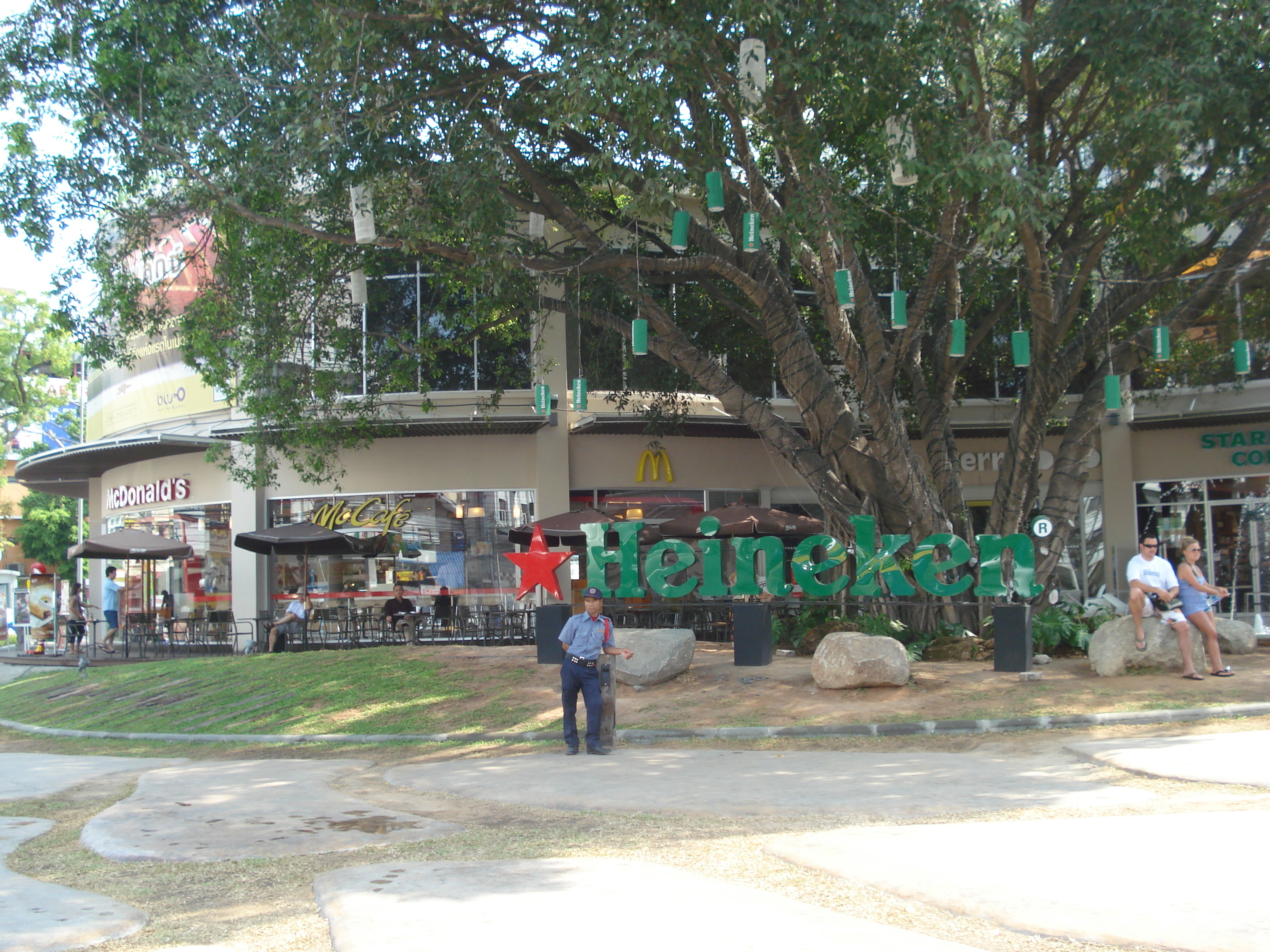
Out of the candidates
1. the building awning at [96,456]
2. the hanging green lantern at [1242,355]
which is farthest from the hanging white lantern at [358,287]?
the hanging green lantern at [1242,355]

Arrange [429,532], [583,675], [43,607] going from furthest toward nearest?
[43,607], [429,532], [583,675]

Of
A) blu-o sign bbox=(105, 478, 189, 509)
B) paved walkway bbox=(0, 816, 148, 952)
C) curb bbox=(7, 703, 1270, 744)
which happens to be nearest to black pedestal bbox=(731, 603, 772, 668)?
curb bbox=(7, 703, 1270, 744)

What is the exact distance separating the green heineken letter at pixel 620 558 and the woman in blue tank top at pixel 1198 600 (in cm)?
719

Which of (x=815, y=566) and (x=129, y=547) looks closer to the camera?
(x=815, y=566)

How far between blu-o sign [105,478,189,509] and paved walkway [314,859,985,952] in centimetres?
2186

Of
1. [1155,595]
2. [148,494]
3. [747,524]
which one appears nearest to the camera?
[1155,595]

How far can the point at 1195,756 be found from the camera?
8.87m

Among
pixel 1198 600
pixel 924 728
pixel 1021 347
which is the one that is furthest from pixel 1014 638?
pixel 1021 347

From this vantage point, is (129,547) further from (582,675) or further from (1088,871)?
(1088,871)

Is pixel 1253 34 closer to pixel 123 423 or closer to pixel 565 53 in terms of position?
pixel 565 53

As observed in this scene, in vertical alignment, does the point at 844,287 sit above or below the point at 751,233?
below

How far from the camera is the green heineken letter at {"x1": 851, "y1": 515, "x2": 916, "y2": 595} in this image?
1459 centimetres

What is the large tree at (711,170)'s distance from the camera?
453 inches

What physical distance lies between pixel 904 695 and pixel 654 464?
1248cm
